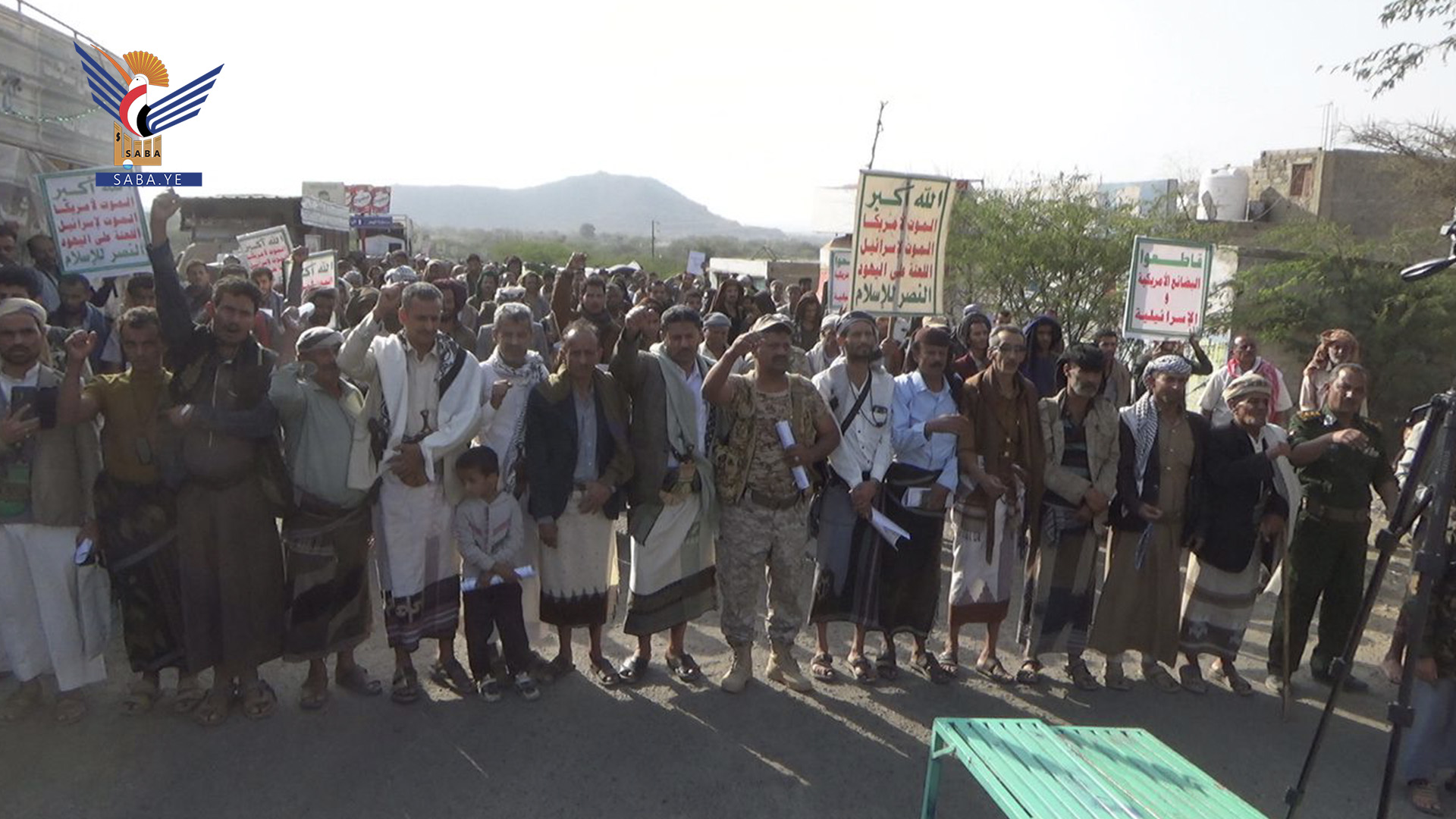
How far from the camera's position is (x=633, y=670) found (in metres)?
5.15

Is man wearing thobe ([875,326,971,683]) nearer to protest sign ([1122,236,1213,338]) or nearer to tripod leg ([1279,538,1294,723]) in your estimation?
tripod leg ([1279,538,1294,723])

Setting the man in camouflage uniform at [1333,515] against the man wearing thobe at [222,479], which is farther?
the man in camouflage uniform at [1333,515]

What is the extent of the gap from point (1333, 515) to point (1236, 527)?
1.64 ft

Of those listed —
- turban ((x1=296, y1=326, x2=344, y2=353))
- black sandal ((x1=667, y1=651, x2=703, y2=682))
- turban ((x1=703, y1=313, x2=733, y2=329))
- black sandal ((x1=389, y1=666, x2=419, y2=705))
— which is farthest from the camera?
turban ((x1=703, y1=313, x2=733, y2=329))

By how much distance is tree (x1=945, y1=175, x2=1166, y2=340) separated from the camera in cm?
1409

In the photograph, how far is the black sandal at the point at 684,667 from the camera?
5191mm

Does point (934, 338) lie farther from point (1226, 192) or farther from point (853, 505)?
point (1226, 192)

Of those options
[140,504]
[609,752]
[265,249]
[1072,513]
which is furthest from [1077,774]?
[265,249]

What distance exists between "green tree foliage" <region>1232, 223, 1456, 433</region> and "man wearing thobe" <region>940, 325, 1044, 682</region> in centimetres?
854

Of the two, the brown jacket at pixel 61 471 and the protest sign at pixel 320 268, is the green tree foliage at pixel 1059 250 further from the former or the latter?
the brown jacket at pixel 61 471

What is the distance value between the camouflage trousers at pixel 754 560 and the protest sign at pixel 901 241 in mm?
2142

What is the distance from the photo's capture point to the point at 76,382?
14.3 feet

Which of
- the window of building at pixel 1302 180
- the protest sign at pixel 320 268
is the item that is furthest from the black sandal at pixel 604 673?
the window of building at pixel 1302 180
